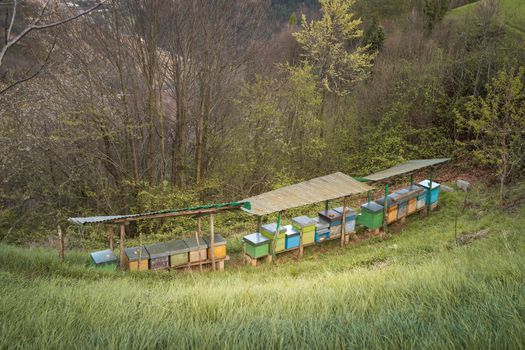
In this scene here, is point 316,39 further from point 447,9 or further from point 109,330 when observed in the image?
point 109,330

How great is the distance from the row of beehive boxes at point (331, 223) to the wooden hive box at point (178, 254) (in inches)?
72.0

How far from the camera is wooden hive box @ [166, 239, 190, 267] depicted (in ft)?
Answer: 33.3

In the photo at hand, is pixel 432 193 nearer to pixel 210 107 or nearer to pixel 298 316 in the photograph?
pixel 210 107

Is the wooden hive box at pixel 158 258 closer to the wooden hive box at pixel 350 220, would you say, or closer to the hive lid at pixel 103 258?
the hive lid at pixel 103 258

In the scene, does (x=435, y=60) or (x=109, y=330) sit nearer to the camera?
(x=109, y=330)

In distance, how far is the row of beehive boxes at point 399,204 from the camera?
12758 millimetres

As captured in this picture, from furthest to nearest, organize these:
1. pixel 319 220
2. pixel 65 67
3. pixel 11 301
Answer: pixel 65 67 → pixel 319 220 → pixel 11 301

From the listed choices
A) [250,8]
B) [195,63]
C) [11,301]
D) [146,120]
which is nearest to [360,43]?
[250,8]

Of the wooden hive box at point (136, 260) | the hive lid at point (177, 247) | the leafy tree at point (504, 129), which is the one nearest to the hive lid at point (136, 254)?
the wooden hive box at point (136, 260)

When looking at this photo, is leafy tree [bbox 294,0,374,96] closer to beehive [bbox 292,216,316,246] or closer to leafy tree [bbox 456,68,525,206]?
leafy tree [bbox 456,68,525,206]

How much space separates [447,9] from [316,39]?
16.7 metres

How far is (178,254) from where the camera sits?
10227mm

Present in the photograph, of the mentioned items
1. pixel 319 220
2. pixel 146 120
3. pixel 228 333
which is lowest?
pixel 319 220

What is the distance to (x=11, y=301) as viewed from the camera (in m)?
4.11
